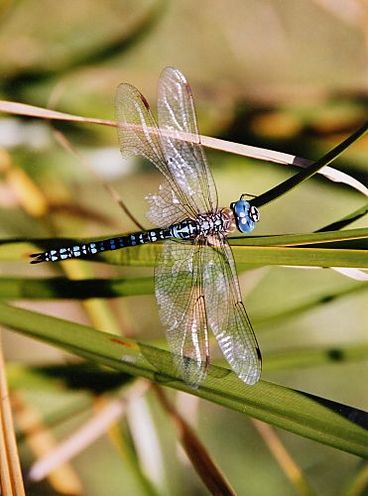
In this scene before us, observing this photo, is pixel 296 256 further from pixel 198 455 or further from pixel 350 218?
pixel 198 455

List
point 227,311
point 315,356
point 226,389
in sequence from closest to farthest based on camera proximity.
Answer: point 226,389 → point 227,311 → point 315,356

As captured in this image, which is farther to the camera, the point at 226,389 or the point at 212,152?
the point at 212,152

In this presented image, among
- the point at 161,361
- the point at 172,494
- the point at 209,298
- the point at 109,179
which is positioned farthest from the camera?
the point at 109,179

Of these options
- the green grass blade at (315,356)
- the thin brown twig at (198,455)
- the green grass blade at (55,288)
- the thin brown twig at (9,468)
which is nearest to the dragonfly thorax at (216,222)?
the green grass blade at (55,288)

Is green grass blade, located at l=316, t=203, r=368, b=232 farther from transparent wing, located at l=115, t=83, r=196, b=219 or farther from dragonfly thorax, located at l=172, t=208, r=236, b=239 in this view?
transparent wing, located at l=115, t=83, r=196, b=219

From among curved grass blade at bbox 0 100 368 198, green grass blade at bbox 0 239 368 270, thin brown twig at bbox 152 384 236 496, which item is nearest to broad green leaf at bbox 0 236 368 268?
green grass blade at bbox 0 239 368 270

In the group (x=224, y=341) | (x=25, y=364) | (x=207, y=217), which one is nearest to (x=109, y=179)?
(x=207, y=217)

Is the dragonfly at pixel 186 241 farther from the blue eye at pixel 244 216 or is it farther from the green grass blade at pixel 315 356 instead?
the green grass blade at pixel 315 356

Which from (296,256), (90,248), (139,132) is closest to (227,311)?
(296,256)

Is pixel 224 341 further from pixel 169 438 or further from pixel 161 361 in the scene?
pixel 169 438
